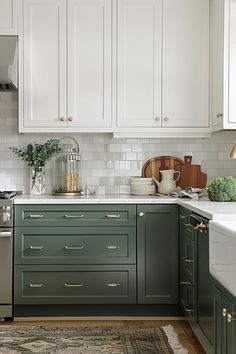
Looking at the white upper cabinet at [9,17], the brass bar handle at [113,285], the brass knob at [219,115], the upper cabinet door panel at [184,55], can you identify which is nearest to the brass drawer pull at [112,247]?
the brass bar handle at [113,285]

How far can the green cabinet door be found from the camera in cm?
411

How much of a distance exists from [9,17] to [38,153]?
1045 mm

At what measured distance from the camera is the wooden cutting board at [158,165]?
4738 mm

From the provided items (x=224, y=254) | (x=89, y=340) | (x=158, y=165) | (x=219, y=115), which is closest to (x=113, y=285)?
(x=89, y=340)

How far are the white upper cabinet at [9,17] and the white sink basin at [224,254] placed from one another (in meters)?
2.47

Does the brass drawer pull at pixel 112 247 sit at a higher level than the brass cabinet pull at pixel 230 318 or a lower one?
higher

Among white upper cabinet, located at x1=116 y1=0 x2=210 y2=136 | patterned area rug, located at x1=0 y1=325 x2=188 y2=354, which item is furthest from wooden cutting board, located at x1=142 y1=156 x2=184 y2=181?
patterned area rug, located at x1=0 y1=325 x2=188 y2=354

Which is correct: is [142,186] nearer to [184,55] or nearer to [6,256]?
[184,55]

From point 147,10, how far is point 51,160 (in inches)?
55.0

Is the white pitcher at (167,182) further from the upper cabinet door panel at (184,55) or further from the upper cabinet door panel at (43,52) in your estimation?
the upper cabinet door panel at (43,52)

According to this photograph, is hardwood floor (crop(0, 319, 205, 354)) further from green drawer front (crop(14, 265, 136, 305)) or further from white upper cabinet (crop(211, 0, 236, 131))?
white upper cabinet (crop(211, 0, 236, 131))

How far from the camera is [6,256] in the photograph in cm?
405

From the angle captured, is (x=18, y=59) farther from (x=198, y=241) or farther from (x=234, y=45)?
(x=198, y=241)

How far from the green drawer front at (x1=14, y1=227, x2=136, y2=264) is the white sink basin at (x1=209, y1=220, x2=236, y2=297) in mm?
1468
